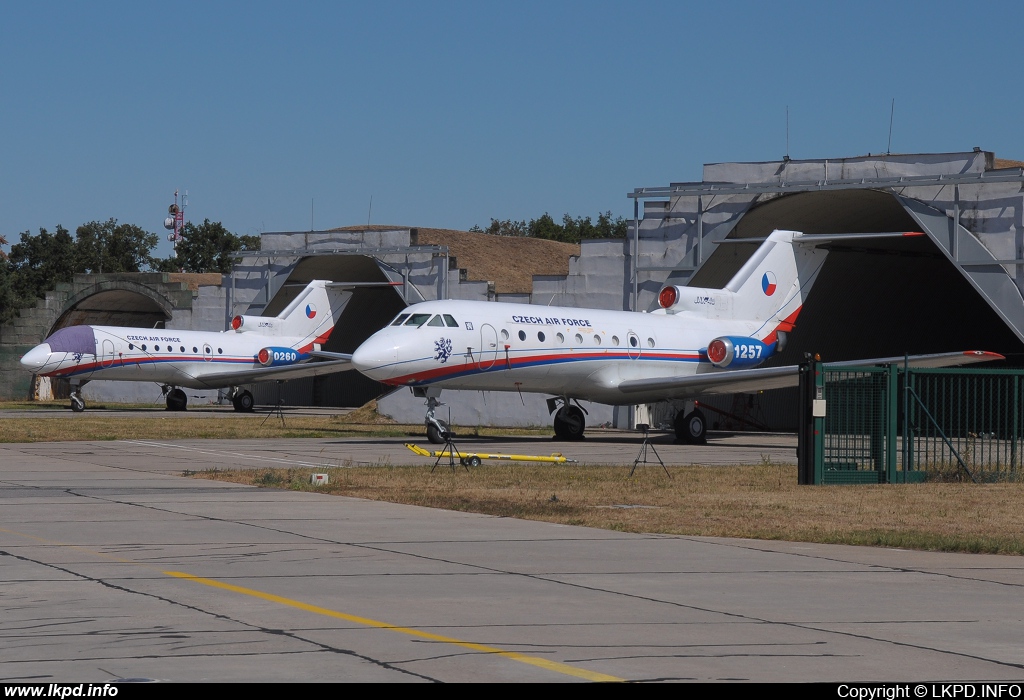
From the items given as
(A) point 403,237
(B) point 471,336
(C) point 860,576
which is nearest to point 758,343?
(B) point 471,336

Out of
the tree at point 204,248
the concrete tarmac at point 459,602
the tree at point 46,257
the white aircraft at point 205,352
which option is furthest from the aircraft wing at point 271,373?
A: the tree at point 204,248

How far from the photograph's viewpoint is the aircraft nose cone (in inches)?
1884

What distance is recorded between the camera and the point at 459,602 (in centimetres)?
845

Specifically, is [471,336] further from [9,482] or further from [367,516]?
[367,516]

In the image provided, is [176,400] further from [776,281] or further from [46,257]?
[46,257]

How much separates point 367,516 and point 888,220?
30794mm


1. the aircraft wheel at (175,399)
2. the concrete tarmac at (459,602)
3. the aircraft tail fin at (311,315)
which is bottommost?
the concrete tarmac at (459,602)

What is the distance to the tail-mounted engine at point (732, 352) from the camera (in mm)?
34469

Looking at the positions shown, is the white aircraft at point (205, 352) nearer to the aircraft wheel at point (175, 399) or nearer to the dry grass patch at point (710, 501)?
the aircraft wheel at point (175, 399)

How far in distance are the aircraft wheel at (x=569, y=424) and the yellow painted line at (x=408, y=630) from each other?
2353 cm

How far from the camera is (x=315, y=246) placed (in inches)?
2003

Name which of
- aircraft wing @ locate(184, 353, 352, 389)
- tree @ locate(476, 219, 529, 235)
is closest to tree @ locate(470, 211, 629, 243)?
tree @ locate(476, 219, 529, 235)

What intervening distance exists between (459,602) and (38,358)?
43.7 metres

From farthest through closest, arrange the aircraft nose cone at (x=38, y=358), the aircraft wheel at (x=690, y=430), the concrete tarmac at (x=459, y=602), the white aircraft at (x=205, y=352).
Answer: the white aircraft at (x=205, y=352) → the aircraft nose cone at (x=38, y=358) → the aircraft wheel at (x=690, y=430) → the concrete tarmac at (x=459, y=602)
